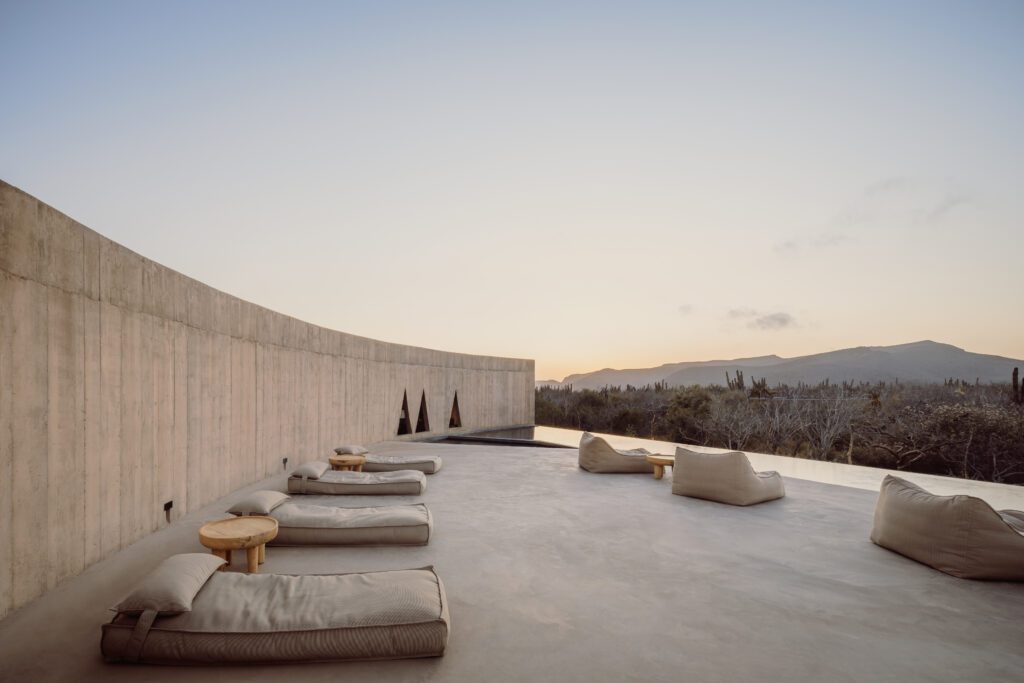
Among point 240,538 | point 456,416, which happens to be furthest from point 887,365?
point 240,538

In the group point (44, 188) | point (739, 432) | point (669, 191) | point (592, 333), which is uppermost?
point (669, 191)

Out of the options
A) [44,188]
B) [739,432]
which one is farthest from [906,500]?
[739,432]

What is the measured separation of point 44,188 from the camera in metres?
6.92

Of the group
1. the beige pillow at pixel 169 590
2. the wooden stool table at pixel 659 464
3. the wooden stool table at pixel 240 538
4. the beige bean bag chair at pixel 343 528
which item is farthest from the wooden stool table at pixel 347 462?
the beige pillow at pixel 169 590

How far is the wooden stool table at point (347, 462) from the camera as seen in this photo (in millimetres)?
5953

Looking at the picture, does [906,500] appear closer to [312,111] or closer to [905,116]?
[905,116]

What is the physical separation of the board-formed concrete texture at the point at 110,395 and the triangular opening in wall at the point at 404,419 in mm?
3901

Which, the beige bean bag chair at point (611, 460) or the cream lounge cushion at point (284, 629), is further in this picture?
the beige bean bag chair at point (611, 460)

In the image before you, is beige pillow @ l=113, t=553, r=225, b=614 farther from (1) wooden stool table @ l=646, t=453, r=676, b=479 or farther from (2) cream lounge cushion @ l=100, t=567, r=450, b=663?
(1) wooden stool table @ l=646, t=453, r=676, b=479

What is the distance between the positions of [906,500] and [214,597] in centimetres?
424

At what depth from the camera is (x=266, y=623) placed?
190cm

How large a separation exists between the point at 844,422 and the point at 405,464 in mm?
13003

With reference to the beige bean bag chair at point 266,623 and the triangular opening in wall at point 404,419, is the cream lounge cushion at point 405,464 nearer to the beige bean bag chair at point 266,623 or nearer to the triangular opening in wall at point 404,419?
the beige bean bag chair at point 266,623

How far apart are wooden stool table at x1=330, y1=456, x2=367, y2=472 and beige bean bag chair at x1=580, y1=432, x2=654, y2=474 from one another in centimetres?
293
